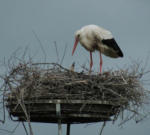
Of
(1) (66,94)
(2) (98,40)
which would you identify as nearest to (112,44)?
(2) (98,40)

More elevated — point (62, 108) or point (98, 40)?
point (98, 40)

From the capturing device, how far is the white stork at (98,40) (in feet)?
28.6

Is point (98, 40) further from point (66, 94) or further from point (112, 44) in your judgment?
point (66, 94)

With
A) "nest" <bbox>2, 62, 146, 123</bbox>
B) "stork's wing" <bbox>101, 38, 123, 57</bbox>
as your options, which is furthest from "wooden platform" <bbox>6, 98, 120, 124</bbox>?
"stork's wing" <bbox>101, 38, 123, 57</bbox>

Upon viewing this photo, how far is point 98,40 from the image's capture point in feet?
28.9

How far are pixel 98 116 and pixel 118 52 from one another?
2.67 metres

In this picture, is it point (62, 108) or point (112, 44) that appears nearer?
point (62, 108)

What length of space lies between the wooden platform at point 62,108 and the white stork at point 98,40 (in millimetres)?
2407

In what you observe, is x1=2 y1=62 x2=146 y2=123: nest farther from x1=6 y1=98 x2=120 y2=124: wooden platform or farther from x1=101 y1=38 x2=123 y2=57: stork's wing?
x1=101 y1=38 x2=123 y2=57: stork's wing

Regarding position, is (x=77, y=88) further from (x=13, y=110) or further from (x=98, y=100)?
(x=13, y=110)

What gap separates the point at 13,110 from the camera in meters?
6.46

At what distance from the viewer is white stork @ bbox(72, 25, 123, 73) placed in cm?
871

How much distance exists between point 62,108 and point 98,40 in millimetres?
2921

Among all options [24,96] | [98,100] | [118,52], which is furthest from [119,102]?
[118,52]
